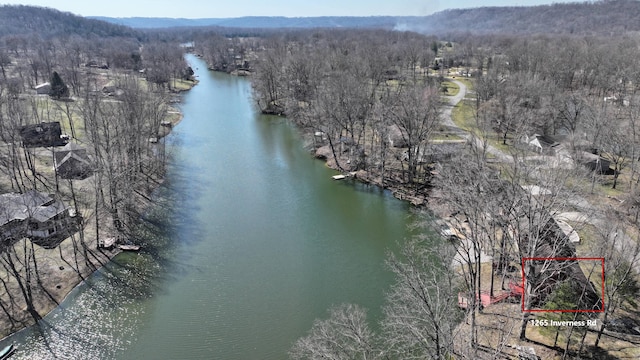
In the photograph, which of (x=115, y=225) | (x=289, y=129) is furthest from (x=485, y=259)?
(x=289, y=129)

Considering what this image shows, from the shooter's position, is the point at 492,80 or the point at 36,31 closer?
the point at 492,80

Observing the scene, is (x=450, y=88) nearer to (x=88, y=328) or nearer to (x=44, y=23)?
(x=88, y=328)

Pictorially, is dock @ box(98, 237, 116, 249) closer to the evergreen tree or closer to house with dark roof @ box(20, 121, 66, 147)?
house with dark roof @ box(20, 121, 66, 147)

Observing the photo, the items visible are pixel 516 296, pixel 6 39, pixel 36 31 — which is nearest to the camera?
pixel 516 296

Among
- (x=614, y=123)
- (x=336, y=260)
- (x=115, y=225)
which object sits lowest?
(x=336, y=260)

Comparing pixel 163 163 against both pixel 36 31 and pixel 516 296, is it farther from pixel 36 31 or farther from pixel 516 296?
pixel 36 31

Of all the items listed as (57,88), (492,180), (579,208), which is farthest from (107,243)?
(57,88)
